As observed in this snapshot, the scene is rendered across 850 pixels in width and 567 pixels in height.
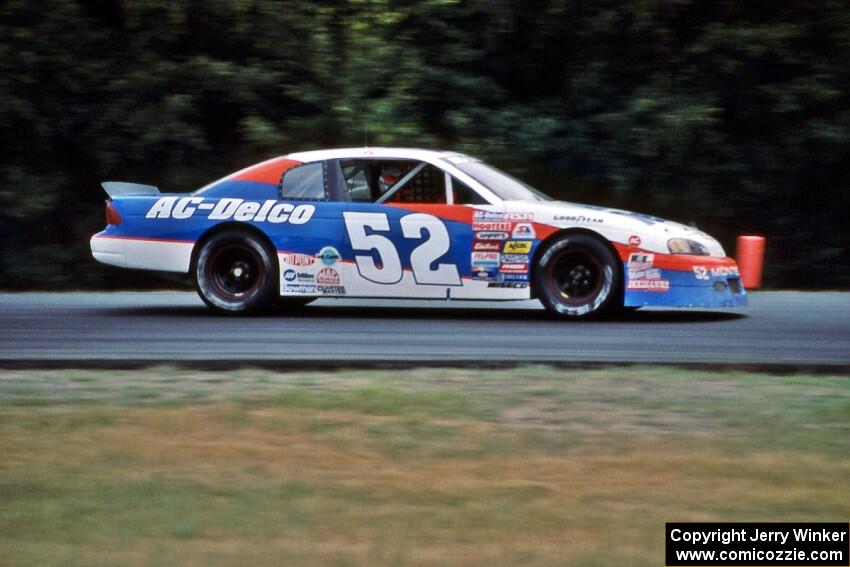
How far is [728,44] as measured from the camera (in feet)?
57.1

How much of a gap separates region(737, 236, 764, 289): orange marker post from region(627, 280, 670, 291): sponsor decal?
4.44 meters

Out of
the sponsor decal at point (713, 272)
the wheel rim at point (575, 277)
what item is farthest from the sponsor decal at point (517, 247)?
the sponsor decal at point (713, 272)

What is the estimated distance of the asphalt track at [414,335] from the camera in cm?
927

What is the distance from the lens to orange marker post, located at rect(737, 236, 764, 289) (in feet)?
49.9

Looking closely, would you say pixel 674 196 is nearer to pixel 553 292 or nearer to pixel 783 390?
pixel 553 292

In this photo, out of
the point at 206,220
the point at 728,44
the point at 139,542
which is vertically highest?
the point at 728,44

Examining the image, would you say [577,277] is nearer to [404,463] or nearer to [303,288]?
[303,288]

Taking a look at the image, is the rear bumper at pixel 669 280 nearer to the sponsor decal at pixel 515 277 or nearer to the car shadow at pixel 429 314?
the car shadow at pixel 429 314

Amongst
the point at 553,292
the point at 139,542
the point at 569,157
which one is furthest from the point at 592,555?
the point at 569,157

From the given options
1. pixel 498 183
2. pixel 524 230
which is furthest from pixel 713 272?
pixel 498 183

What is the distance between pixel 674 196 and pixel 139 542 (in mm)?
13633

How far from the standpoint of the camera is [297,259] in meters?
11.7

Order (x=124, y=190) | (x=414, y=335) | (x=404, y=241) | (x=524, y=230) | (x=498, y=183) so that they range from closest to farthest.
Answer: (x=414, y=335), (x=524, y=230), (x=404, y=241), (x=498, y=183), (x=124, y=190)

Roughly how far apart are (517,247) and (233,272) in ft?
8.47
